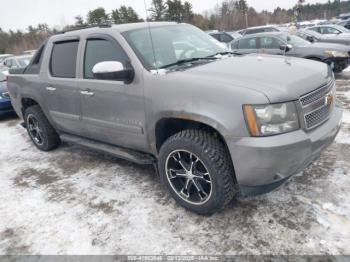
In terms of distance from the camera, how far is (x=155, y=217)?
312 cm

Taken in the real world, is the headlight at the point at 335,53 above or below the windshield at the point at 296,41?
below


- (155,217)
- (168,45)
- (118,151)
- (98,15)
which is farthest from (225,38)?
(155,217)

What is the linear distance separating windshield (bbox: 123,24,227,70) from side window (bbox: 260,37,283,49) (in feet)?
21.1

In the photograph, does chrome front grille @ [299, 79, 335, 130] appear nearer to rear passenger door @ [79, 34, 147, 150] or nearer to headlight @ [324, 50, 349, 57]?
rear passenger door @ [79, 34, 147, 150]

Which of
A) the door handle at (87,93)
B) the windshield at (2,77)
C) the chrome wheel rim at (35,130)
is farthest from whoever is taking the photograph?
the windshield at (2,77)

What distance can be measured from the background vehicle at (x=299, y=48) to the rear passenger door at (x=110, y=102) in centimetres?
546

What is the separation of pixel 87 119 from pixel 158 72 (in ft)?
4.46

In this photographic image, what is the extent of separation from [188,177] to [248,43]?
8.58 metres

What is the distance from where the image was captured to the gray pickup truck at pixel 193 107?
252cm

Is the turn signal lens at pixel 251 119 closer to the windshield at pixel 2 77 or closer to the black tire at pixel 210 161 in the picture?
the black tire at pixel 210 161

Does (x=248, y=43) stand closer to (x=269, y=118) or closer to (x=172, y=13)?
(x=172, y=13)

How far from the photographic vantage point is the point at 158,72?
313cm

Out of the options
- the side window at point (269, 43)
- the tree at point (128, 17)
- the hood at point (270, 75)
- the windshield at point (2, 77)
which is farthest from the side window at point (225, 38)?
the hood at point (270, 75)

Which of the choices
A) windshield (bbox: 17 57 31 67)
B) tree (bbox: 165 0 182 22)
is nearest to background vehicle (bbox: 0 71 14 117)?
tree (bbox: 165 0 182 22)
